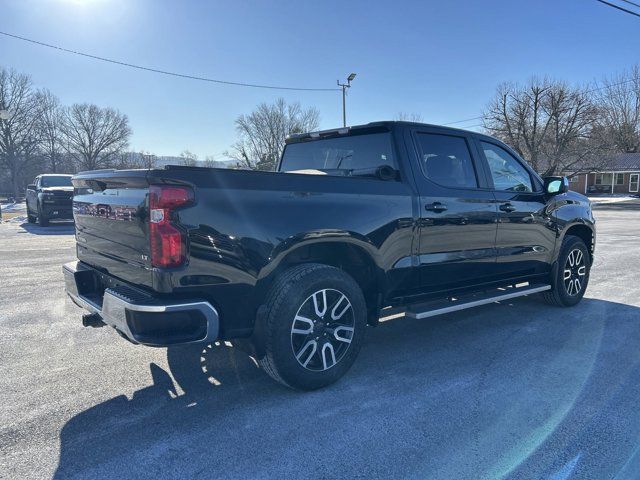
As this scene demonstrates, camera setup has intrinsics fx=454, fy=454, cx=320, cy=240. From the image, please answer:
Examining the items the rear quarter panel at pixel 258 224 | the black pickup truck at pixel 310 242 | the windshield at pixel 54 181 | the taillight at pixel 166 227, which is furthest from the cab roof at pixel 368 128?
the windshield at pixel 54 181

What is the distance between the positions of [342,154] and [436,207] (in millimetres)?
1050

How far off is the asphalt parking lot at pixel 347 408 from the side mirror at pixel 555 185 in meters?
1.48

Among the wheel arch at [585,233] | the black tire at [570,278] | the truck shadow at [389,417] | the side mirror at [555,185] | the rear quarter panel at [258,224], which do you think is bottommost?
the truck shadow at [389,417]

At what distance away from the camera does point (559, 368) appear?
3721 mm

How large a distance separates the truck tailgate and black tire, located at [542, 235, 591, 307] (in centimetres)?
467

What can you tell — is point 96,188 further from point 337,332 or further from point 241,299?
point 337,332

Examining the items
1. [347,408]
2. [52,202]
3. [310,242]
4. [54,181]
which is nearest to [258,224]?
[310,242]

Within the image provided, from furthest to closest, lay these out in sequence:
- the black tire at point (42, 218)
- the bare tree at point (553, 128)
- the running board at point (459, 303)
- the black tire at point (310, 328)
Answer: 1. the bare tree at point (553, 128)
2. the black tire at point (42, 218)
3. the running board at point (459, 303)
4. the black tire at point (310, 328)

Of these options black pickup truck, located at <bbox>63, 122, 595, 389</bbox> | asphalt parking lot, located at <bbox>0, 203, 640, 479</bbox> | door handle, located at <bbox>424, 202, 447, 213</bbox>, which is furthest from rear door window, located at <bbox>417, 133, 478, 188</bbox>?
asphalt parking lot, located at <bbox>0, 203, 640, 479</bbox>

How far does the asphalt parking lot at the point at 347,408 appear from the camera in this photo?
246 centimetres

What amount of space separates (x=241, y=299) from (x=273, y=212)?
60 centimetres

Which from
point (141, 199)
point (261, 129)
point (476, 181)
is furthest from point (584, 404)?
point (261, 129)

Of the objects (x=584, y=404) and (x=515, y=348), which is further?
(x=515, y=348)

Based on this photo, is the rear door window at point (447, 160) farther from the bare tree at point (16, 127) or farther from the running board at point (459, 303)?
the bare tree at point (16, 127)
